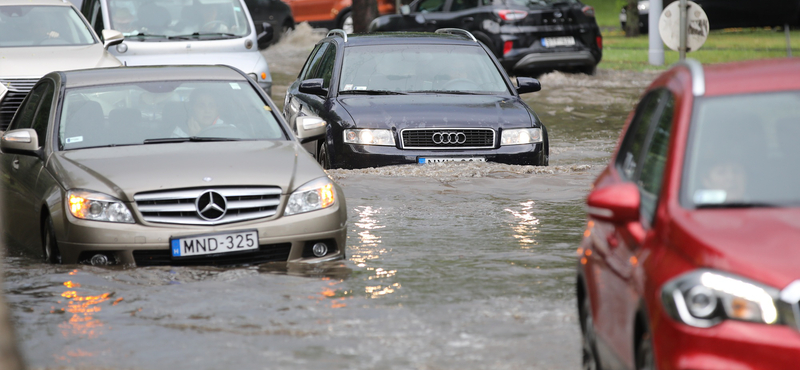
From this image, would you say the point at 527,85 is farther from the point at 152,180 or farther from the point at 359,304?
the point at 359,304

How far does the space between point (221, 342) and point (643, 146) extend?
2287 mm

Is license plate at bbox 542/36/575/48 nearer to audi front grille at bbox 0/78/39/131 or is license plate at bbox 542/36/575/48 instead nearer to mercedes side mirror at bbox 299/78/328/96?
mercedes side mirror at bbox 299/78/328/96

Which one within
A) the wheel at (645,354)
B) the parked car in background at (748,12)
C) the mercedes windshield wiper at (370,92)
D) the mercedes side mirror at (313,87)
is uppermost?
the wheel at (645,354)

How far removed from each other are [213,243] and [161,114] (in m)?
1.57

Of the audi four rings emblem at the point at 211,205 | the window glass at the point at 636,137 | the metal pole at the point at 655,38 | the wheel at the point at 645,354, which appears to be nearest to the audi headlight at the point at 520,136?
the audi four rings emblem at the point at 211,205

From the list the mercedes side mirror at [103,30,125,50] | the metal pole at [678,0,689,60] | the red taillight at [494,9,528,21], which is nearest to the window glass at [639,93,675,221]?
the metal pole at [678,0,689,60]

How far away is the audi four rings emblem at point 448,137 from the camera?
11.4 meters

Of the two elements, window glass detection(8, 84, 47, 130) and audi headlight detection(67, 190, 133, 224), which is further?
window glass detection(8, 84, 47, 130)

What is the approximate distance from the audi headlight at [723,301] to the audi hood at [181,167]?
419cm

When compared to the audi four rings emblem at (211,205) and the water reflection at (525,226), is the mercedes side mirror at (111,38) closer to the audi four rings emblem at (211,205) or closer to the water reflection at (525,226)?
the water reflection at (525,226)

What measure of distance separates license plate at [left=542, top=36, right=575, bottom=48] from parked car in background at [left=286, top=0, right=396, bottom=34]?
1134cm

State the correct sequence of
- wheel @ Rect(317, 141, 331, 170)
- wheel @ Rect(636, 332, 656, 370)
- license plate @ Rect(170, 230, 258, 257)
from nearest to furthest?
wheel @ Rect(636, 332, 656, 370), license plate @ Rect(170, 230, 258, 257), wheel @ Rect(317, 141, 331, 170)

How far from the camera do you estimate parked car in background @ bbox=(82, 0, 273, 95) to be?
16.4 m

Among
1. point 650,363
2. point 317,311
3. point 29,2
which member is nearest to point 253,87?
point 317,311
